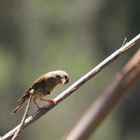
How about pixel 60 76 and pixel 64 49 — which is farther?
pixel 64 49

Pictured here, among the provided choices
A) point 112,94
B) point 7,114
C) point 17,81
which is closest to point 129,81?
point 112,94

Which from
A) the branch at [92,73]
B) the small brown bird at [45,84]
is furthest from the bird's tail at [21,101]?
the branch at [92,73]

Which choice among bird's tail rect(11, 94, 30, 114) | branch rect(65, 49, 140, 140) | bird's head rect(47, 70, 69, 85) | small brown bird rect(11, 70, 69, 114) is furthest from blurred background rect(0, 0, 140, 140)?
branch rect(65, 49, 140, 140)

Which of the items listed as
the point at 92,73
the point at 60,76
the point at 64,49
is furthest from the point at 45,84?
the point at 64,49

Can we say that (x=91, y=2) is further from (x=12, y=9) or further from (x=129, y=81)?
(x=129, y=81)

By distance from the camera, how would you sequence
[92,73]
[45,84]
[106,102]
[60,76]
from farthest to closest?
1. [45,84]
2. [60,76]
3. [92,73]
4. [106,102]

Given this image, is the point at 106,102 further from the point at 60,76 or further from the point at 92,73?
the point at 60,76
